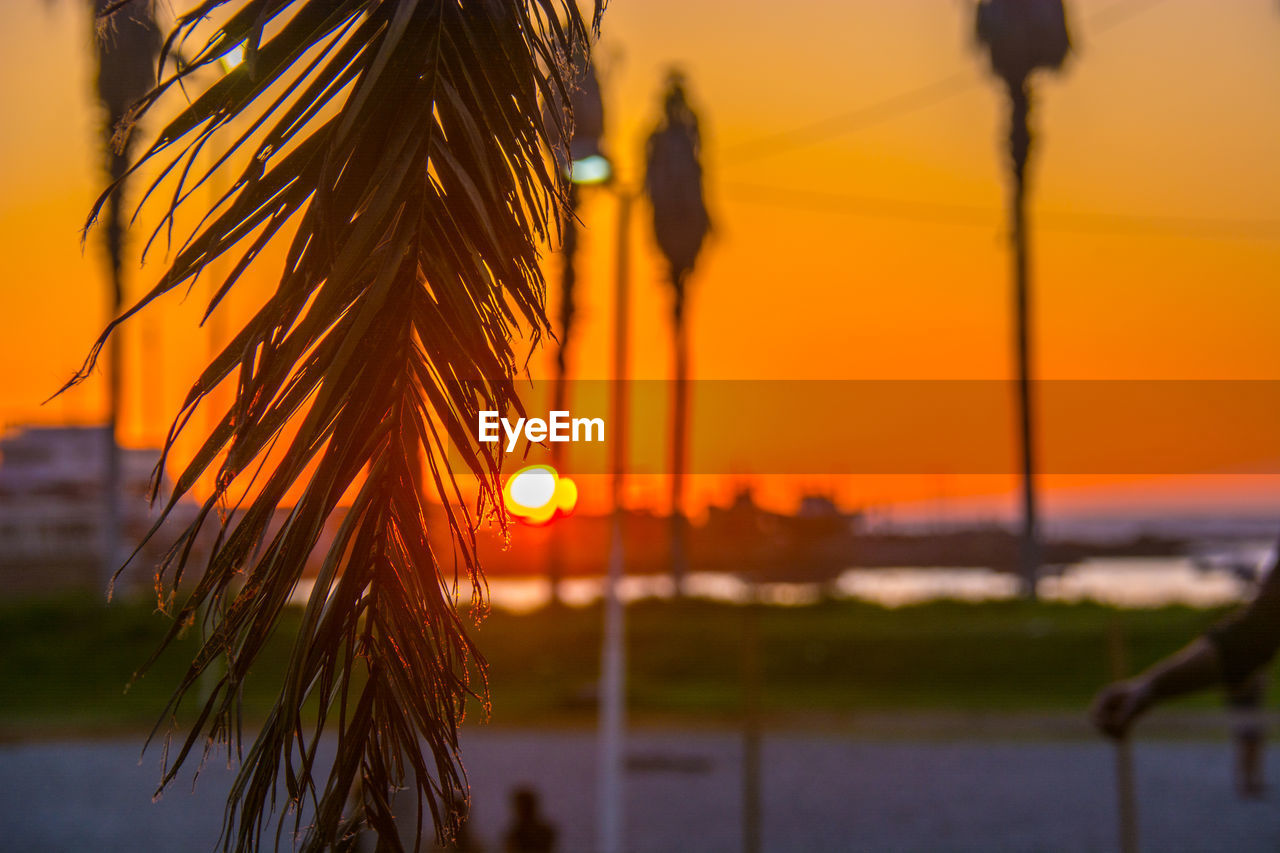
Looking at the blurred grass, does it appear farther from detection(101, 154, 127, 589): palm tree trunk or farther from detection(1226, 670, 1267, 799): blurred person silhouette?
detection(1226, 670, 1267, 799): blurred person silhouette

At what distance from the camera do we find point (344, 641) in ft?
4.02

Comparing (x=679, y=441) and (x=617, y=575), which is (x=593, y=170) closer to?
(x=617, y=575)

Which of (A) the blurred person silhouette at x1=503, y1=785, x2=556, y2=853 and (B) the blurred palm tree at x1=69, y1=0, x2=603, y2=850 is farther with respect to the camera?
(A) the blurred person silhouette at x1=503, y1=785, x2=556, y2=853

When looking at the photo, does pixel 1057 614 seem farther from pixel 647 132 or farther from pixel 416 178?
pixel 416 178

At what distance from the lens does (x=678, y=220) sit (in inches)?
1025

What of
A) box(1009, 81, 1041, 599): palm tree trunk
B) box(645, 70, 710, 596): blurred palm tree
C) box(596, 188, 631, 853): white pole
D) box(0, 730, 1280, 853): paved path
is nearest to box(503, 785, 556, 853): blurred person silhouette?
box(596, 188, 631, 853): white pole

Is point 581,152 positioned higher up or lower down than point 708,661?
higher up

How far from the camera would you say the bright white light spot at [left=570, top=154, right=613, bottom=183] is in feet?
22.0

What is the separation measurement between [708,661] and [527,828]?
38.6 ft

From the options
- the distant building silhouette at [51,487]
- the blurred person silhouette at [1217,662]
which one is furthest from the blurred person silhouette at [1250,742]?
the distant building silhouette at [51,487]

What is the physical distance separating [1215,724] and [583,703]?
→ 10517 millimetres

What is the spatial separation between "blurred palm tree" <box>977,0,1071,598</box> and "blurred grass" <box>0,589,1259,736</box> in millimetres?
1895

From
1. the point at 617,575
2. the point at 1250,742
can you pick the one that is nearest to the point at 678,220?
the point at 1250,742

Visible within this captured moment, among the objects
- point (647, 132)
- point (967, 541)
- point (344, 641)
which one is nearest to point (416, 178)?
point (344, 641)
